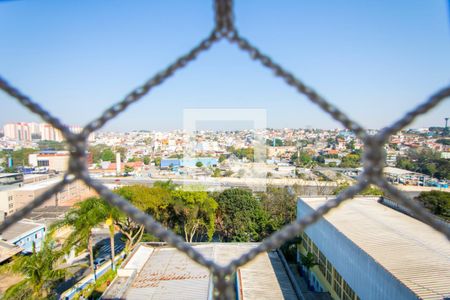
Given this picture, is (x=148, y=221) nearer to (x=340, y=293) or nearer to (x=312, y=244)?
(x=340, y=293)

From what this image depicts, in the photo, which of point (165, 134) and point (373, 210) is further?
point (165, 134)

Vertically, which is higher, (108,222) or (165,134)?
(165,134)

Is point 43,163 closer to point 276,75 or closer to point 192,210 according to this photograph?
point 192,210

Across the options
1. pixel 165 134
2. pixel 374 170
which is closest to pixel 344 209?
pixel 374 170

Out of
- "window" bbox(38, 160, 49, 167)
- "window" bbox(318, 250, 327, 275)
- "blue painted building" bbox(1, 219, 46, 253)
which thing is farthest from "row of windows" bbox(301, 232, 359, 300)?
"window" bbox(38, 160, 49, 167)

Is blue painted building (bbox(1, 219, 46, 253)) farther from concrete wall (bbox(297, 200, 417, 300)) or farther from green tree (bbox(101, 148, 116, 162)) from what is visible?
green tree (bbox(101, 148, 116, 162))

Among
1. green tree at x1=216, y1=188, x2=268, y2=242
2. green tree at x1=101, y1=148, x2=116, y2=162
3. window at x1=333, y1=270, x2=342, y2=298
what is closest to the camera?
window at x1=333, y1=270, x2=342, y2=298

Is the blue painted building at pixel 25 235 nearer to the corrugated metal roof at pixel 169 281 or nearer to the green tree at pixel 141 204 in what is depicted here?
the green tree at pixel 141 204

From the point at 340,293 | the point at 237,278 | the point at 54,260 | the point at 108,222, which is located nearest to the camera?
the point at 54,260

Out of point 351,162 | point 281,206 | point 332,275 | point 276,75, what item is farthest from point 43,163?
point 276,75
